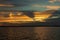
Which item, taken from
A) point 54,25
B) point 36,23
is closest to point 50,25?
point 54,25

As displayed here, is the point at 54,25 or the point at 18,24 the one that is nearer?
the point at 18,24

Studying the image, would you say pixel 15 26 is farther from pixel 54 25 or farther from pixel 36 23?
pixel 54 25

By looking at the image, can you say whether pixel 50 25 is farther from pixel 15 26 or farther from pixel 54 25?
pixel 15 26

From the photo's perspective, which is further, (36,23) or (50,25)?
(50,25)

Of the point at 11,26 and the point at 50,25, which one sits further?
the point at 50,25

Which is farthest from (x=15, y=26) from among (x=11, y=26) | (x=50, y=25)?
(x=50, y=25)

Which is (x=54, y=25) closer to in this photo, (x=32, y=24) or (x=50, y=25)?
(x=50, y=25)

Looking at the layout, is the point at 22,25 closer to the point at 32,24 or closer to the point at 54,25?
the point at 32,24
